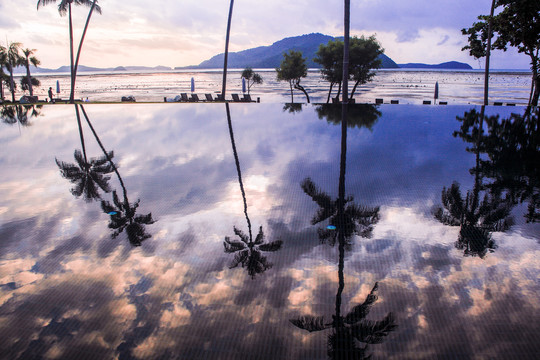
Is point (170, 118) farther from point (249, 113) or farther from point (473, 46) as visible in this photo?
point (473, 46)

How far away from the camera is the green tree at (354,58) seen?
33156mm

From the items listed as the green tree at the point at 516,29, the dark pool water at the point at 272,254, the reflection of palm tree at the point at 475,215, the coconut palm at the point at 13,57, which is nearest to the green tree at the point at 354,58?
the green tree at the point at 516,29

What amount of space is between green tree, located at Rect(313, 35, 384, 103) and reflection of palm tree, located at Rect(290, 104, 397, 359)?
28.3 meters

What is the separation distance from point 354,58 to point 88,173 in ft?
94.9

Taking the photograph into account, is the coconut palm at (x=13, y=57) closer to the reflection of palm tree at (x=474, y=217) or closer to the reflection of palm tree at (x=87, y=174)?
the reflection of palm tree at (x=87, y=174)

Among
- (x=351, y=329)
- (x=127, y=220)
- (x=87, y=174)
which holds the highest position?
(x=87, y=174)

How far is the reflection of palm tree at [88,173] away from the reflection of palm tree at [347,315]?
4730 millimetres

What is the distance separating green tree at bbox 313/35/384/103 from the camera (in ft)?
109

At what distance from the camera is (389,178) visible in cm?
854

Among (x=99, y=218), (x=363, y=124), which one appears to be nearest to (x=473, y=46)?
(x=363, y=124)

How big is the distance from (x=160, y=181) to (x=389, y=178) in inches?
207

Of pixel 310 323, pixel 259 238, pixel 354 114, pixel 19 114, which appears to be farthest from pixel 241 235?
pixel 19 114

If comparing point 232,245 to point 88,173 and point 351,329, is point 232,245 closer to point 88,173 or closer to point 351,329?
point 351,329

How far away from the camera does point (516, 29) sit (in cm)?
2316
